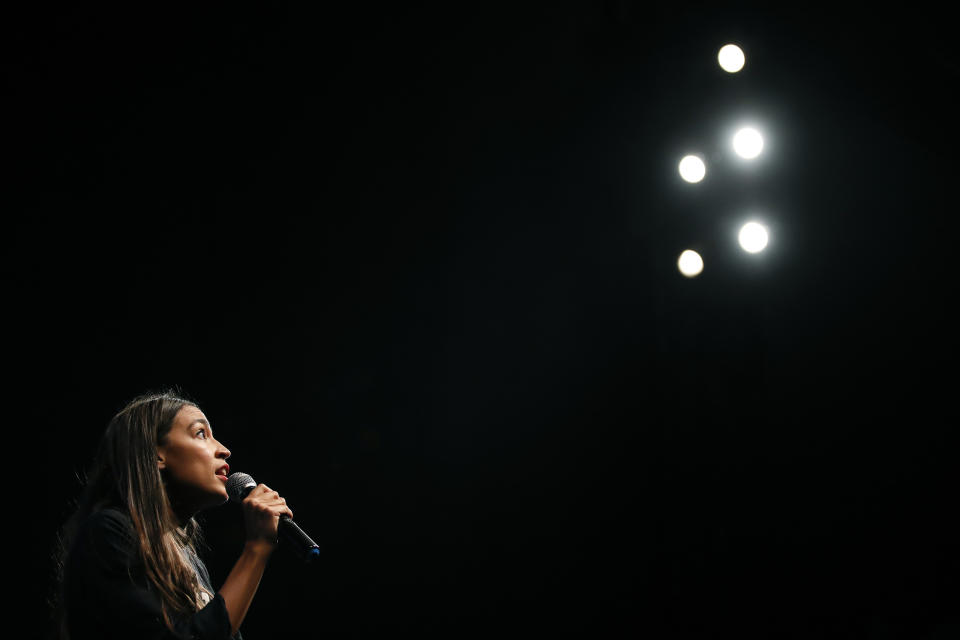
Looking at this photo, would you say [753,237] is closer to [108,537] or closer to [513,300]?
[513,300]

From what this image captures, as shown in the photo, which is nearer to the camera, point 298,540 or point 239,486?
point 298,540

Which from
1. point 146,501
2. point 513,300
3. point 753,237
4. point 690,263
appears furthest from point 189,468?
point 753,237

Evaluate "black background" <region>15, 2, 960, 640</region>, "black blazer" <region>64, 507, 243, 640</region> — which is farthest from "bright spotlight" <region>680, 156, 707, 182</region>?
"black blazer" <region>64, 507, 243, 640</region>

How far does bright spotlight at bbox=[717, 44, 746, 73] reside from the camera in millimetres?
2295

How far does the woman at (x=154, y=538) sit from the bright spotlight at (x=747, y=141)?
1851 millimetres

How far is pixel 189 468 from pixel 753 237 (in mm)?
1879

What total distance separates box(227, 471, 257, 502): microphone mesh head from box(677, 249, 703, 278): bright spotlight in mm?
1621

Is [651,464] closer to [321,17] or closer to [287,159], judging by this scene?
[287,159]

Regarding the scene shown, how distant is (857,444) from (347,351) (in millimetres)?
1766

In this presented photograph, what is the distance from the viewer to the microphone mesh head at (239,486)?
1.41 m

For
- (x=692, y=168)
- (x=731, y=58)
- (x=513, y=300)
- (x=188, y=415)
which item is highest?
(x=731, y=58)

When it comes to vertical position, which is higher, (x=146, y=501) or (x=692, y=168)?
(x=692, y=168)

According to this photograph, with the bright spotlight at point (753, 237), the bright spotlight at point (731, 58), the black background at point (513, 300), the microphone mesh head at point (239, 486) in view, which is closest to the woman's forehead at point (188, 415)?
the microphone mesh head at point (239, 486)

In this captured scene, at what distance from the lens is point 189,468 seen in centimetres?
132
